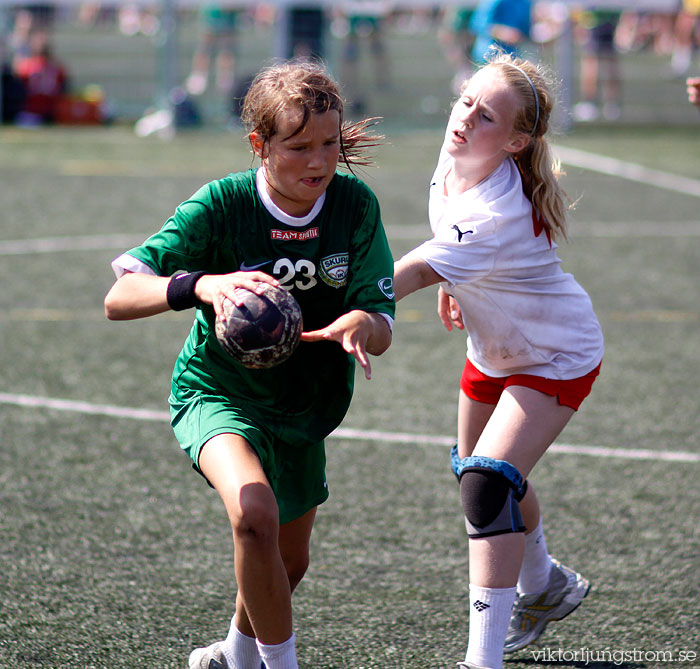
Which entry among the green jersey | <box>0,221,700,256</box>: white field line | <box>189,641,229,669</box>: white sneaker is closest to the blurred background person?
<box>0,221,700,256</box>: white field line

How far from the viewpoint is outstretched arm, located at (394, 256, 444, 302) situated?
3.19 m

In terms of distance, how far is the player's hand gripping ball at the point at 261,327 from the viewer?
272cm

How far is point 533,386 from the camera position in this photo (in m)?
3.33

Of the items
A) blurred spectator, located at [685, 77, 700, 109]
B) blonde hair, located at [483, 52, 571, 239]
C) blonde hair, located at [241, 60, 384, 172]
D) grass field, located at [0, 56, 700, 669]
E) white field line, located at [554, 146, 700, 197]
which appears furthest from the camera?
white field line, located at [554, 146, 700, 197]

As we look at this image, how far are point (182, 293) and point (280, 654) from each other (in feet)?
3.20

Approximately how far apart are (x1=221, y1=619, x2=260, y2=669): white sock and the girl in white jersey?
0.61 m

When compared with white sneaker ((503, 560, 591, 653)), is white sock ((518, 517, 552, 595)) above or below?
above

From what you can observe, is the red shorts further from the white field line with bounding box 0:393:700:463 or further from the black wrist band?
the white field line with bounding box 0:393:700:463

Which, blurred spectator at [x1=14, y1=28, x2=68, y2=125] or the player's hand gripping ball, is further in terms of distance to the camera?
blurred spectator at [x1=14, y1=28, x2=68, y2=125]

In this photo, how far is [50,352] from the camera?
6.64 meters

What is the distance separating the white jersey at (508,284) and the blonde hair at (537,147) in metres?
0.04

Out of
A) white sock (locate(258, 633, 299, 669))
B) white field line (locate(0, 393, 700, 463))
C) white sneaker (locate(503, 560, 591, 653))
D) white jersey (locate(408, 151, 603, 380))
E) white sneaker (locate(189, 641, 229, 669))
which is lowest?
white field line (locate(0, 393, 700, 463))

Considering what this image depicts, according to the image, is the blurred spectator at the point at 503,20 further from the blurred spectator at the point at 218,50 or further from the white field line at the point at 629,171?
the blurred spectator at the point at 218,50

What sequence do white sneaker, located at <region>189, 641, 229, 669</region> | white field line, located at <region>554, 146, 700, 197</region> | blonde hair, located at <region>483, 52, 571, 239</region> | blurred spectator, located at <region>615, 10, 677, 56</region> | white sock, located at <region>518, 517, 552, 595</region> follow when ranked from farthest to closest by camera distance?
1. blurred spectator, located at <region>615, 10, 677, 56</region>
2. white field line, located at <region>554, 146, 700, 197</region>
3. white sock, located at <region>518, 517, 552, 595</region>
4. blonde hair, located at <region>483, 52, 571, 239</region>
5. white sneaker, located at <region>189, 641, 229, 669</region>
